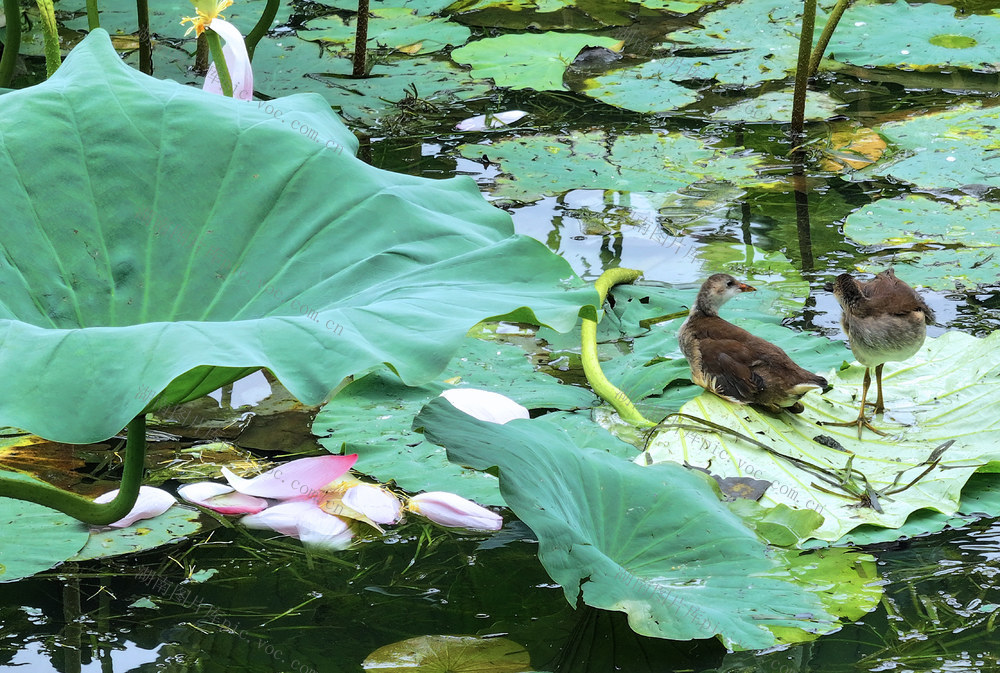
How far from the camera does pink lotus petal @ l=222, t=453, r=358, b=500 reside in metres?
2.13

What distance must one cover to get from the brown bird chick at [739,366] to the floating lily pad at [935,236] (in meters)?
0.91

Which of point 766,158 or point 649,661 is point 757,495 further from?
point 766,158

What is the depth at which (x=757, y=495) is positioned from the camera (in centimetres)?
216

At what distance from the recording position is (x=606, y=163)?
Result: 4.14 m

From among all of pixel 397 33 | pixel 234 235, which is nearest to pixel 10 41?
pixel 234 235

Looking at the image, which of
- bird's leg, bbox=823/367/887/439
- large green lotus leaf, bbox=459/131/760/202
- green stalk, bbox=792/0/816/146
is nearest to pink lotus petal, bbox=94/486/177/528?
bird's leg, bbox=823/367/887/439

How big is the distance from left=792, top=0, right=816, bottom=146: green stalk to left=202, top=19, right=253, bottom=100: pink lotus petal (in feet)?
7.61

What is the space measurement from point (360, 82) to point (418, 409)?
2893 millimetres

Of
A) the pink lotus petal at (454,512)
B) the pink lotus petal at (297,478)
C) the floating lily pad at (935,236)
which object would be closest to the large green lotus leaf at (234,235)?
the pink lotus petal at (297,478)

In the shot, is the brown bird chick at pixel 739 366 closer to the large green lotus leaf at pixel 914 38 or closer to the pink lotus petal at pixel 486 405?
the pink lotus petal at pixel 486 405

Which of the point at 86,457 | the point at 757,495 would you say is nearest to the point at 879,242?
the point at 757,495

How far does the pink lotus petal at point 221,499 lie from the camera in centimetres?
215

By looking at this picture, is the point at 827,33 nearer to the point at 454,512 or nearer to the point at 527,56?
the point at 527,56

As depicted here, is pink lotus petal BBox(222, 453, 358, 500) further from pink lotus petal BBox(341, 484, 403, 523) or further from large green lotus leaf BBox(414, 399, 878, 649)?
large green lotus leaf BBox(414, 399, 878, 649)
